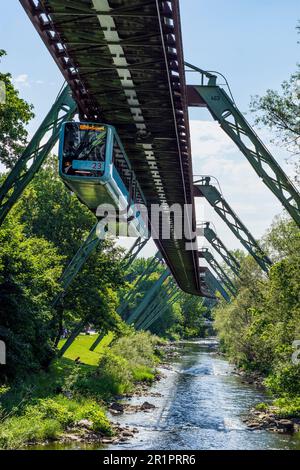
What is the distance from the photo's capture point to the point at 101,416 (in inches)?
965

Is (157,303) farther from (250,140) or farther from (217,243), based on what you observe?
(250,140)

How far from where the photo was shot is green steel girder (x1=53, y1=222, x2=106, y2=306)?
34750mm

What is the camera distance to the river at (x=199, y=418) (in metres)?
23.1

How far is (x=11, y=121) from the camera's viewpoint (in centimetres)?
2556

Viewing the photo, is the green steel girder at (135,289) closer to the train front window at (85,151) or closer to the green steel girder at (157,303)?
the green steel girder at (157,303)

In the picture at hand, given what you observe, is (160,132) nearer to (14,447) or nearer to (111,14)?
(111,14)

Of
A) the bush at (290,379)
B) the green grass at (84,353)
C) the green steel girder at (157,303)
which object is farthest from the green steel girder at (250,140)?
the green steel girder at (157,303)

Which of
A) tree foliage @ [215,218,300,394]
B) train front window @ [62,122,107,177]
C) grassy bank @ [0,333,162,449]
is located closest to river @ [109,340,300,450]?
grassy bank @ [0,333,162,449]

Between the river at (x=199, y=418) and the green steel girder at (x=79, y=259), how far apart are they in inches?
329

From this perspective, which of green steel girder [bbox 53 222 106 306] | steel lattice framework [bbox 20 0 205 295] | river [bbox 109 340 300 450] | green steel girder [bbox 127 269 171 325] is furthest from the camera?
green steel girder [bbox 127 269 171 325]

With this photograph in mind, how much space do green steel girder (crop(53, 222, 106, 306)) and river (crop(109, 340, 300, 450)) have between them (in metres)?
8.35

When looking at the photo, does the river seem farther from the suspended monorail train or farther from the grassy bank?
the suspended monorail train

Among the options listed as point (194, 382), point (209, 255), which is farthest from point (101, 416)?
point (209, 255)
